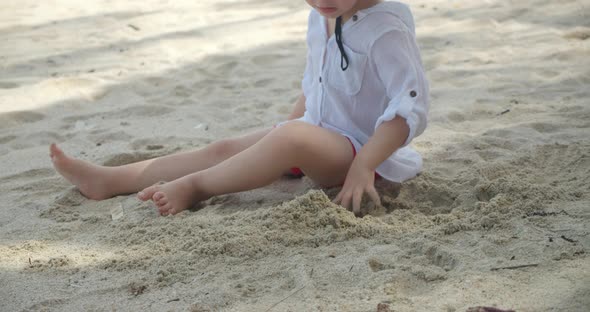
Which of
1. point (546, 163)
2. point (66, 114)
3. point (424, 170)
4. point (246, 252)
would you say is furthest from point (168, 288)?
point (66, 114)

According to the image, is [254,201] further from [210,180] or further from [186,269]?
[186,269]

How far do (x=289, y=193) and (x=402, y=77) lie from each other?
587mm

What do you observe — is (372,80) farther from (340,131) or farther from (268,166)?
(268,166)

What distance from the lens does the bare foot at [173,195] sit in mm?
2445

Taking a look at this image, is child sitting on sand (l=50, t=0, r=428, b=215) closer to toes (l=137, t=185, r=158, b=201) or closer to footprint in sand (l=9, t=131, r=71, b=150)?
toes (l=137, t=185, r=158, b=201)

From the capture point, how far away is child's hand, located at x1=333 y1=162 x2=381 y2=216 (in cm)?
232

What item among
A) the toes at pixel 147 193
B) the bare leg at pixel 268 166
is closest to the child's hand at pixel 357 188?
the bare leg at pixel 268 166

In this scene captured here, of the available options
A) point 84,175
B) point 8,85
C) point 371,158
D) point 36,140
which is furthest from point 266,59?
point 371,158

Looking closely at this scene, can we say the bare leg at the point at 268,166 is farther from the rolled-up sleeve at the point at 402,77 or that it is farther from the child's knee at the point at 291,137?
the rolled-up sleeve at the point at 402,77

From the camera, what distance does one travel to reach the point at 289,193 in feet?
8.67

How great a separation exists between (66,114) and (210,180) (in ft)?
5.05

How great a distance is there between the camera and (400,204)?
2.43 m

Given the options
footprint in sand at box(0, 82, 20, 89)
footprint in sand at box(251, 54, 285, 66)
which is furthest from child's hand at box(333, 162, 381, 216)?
footprint in sand at box(0, 82, 20, 89)

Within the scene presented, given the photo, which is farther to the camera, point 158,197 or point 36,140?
point 36,140
